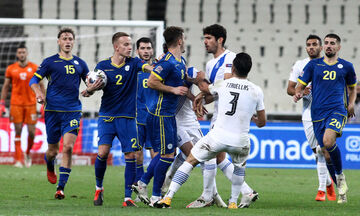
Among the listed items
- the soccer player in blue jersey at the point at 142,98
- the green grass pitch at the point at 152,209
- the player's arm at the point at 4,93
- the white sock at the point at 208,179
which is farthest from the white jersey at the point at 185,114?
the player's arm at the point at 4,93

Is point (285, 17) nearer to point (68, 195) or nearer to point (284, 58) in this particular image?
point (284, 58)

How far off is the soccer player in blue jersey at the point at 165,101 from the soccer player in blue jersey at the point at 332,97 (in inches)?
88.7

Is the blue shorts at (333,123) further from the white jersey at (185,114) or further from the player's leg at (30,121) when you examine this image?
the player's leg at (30,121)

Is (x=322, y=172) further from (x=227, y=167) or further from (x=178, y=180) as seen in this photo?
(x=178, y=180)

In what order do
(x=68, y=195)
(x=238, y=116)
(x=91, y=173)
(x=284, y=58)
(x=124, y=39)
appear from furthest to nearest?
A: (x=284, y=58)
(x=91, y=173)
(x=68, y=195)
(x=124, y=39)
(x=238, y=116)

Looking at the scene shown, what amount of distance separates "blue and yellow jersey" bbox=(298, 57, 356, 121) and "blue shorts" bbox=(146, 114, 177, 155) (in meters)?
2.41

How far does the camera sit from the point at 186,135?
855 centimetres

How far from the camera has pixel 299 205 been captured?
8.58 metres

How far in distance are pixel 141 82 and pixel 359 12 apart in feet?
55.4

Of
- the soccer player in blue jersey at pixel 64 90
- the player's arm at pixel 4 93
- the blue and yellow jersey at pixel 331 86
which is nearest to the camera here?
the blue and yellow jersey at pixel 331 86

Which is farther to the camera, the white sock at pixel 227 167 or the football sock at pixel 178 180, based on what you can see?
the white sock at pixel 227 167

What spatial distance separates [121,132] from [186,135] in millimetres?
948

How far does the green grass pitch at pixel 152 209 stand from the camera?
7.05 m

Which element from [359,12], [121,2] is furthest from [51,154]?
[359,12]
